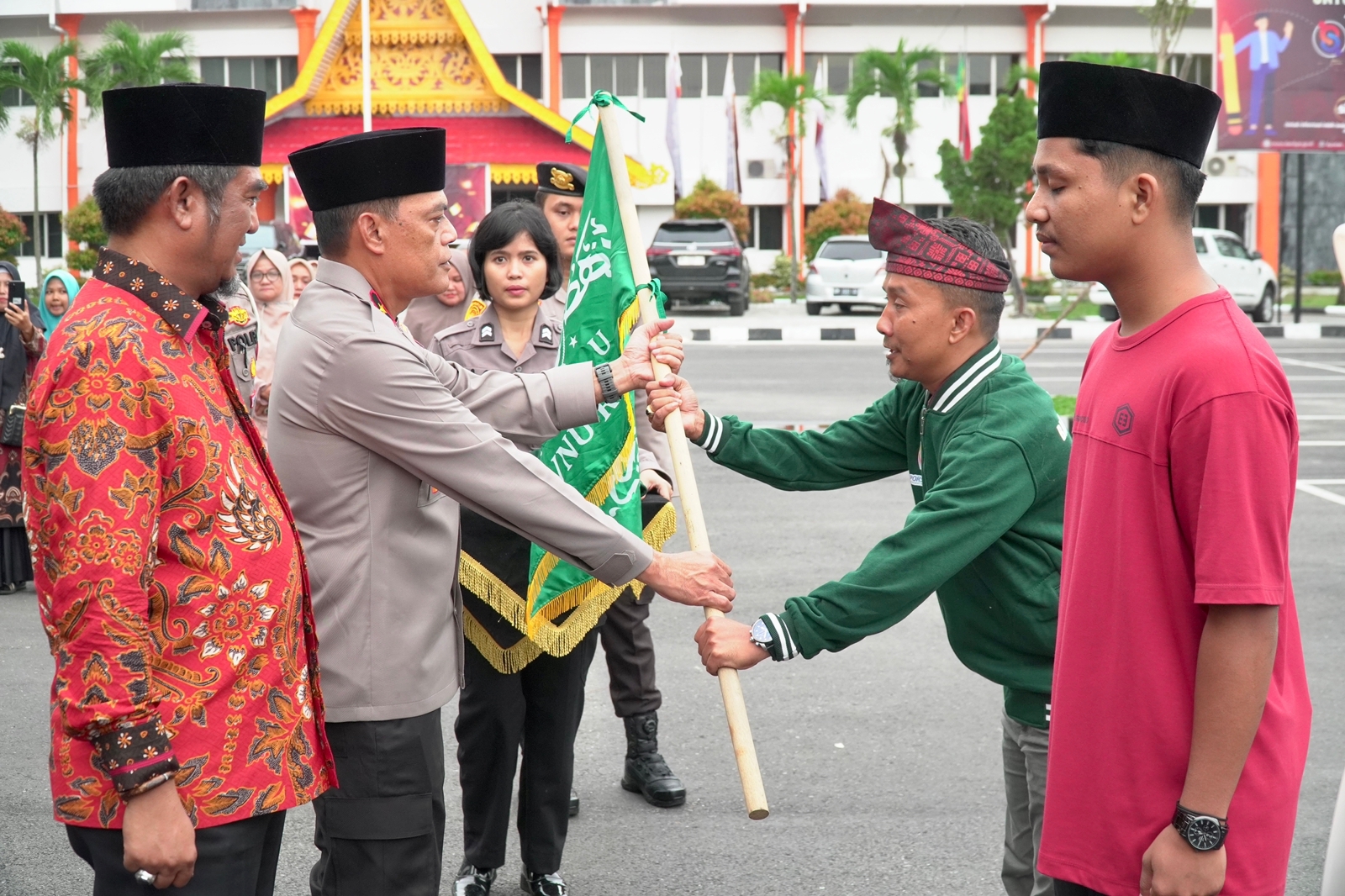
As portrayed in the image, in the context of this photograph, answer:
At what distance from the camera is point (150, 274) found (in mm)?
2328

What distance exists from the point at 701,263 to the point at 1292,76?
413 inches

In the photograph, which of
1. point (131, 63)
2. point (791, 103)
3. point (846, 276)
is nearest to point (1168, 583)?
point (846, 276)

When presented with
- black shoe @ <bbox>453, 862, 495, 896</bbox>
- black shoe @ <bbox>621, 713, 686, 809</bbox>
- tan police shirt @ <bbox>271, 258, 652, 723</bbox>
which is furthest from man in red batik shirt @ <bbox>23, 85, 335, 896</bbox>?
black shoe @ <bbox>621, 713, 686, 809</bbox>

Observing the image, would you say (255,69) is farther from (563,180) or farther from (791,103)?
(563,180)

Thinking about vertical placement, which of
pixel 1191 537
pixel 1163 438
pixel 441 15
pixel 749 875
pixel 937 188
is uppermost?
pixel 441 15

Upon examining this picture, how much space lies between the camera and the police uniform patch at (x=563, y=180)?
5.60m

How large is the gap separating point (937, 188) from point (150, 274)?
116 feet

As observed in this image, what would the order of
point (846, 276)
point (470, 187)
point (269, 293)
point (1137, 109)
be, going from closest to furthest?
point (1137, 109) < point (269, 293) < point (846, 276) < point (470, 187)

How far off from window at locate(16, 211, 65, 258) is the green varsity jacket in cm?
3701

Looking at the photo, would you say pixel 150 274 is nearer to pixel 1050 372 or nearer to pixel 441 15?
pixel 1050 372

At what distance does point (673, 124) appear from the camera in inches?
1356

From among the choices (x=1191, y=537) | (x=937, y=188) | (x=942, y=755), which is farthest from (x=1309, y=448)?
(x=937, y=188)

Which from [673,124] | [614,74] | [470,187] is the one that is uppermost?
[614,74]

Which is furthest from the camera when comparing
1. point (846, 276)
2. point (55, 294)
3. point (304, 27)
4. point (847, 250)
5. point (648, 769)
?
point (304, 27)
